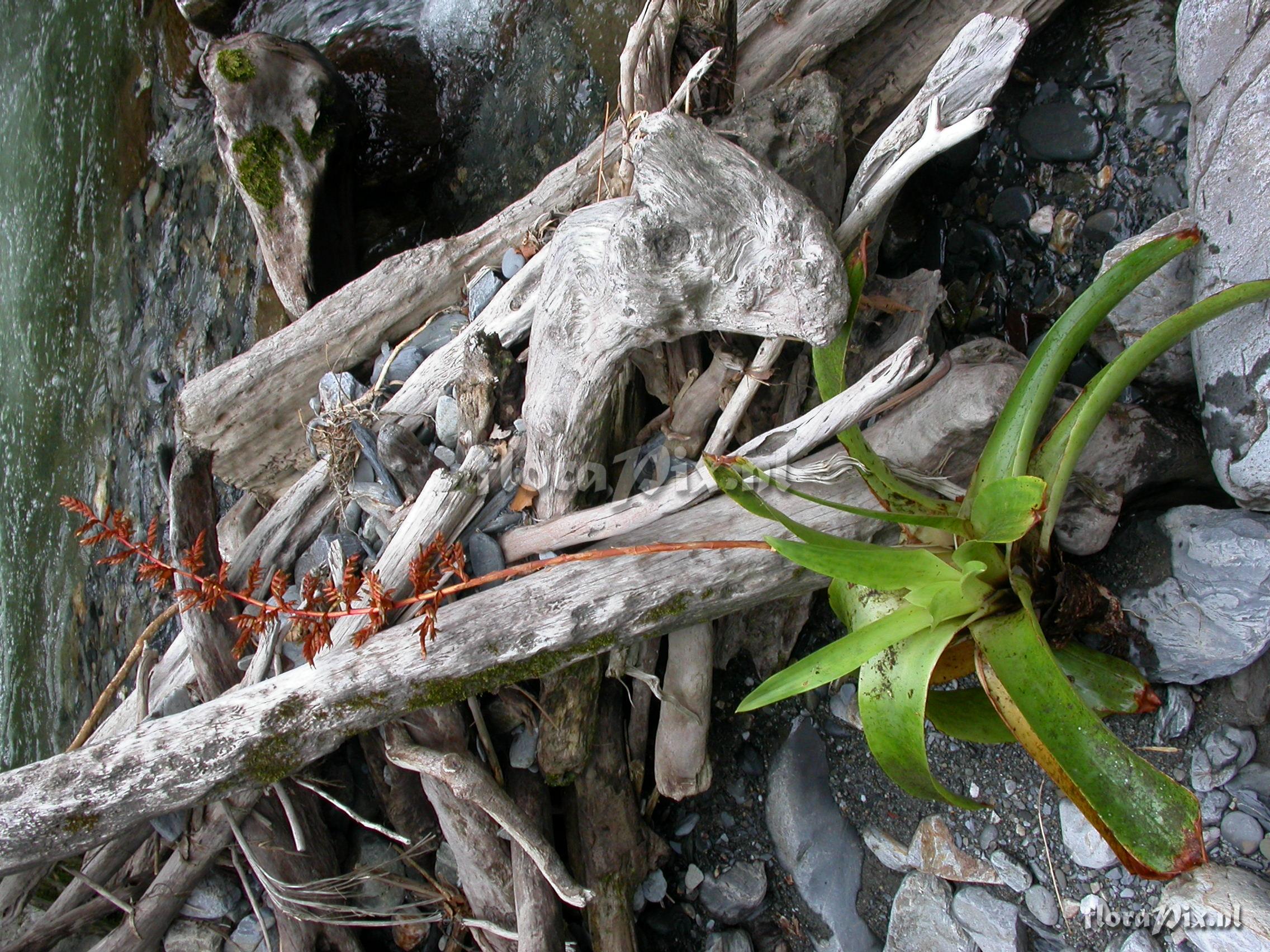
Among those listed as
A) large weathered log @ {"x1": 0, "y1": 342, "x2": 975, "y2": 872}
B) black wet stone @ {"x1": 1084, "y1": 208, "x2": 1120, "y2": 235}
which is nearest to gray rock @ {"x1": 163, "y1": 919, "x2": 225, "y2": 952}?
large weathered log @ {"x1": 0, "y1": 342, "x2": 975, "y2": 872}

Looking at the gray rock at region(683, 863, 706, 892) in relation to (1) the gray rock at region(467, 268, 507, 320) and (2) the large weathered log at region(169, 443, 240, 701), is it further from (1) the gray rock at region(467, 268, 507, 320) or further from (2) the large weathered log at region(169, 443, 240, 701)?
(1) the gray rock at region(467, 268, 507, 320)

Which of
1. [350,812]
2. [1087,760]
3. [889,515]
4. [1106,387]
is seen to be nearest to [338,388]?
[350,812]

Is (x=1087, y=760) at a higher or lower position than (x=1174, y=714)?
higher

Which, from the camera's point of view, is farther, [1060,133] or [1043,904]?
[1060,133]

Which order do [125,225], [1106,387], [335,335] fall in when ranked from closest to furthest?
[1106,387]
[335,335]
[125,225]

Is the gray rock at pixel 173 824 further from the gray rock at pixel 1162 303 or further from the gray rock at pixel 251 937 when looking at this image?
the gray rock at pixel 1162 303

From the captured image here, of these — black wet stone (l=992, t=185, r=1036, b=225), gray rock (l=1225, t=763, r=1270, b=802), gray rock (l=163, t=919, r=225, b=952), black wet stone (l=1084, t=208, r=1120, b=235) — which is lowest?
gray rock (l=1225, t=763, r=1270, b=802)

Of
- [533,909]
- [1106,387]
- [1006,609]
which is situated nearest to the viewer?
[1106,387]

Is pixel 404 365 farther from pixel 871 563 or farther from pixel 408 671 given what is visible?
pixel 871 563
